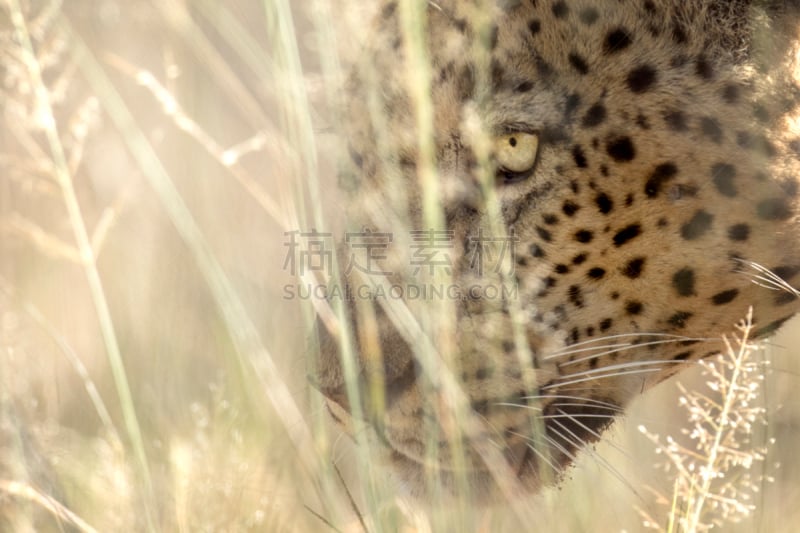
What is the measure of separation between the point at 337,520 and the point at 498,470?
0.39 meters

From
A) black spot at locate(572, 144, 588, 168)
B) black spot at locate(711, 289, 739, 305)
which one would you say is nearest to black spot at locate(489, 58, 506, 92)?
black spot at locate(572, 144, 588, 168)

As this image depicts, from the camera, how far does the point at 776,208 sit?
2174 millimetres

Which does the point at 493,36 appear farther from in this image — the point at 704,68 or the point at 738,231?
the point at 738,231

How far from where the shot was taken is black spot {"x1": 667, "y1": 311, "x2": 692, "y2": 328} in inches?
90.0

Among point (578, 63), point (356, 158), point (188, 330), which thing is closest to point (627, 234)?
point (578, 63)

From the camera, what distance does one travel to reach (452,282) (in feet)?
7.74

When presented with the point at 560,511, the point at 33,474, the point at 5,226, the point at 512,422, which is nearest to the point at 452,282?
the point at 512,422

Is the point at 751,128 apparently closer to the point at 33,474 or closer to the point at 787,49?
the point at 787,49

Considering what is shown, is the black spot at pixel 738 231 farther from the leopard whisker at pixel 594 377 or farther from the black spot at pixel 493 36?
the black spot at pixel 493 36

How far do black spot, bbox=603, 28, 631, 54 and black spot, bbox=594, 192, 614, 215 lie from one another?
313mm

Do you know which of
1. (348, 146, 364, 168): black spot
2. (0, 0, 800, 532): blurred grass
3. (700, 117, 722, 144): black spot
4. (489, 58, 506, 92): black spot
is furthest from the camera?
(348, 146, 364, 168): black spot

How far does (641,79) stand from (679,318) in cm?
54

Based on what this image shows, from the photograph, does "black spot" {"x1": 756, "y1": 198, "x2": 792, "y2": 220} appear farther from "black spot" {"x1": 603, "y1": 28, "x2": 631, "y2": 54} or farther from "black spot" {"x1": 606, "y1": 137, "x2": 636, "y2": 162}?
"black spot" {"x1": 603, "y1": 28, "x2": 631, "y2": 54}

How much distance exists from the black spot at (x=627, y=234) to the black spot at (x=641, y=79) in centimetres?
29
